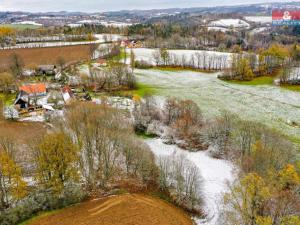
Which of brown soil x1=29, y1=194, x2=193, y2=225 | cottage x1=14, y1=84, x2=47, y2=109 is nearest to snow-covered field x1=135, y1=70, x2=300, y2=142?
brown soil x1=29, y1=194, x2=193, y2=225

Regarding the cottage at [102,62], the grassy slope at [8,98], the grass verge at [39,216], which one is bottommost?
the grass verge at [39,216]

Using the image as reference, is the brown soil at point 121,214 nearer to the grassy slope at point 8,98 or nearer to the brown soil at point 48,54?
the grassy slope at point 8,98

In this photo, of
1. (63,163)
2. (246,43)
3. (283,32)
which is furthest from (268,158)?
(283,32)

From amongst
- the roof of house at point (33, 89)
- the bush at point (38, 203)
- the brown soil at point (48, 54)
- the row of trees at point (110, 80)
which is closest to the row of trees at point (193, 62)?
the row of trees at point (110, 80)

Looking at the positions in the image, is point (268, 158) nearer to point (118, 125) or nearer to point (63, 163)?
point (118, 125)

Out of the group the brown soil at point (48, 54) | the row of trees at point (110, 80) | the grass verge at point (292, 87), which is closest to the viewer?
the grass verge at point (292, 87)

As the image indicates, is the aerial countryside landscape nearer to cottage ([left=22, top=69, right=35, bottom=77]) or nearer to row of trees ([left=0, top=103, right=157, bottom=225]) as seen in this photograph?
row of trees ([left=0, top=103, right=157, bottom=225])

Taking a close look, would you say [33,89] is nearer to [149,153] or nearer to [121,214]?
[149,153]
